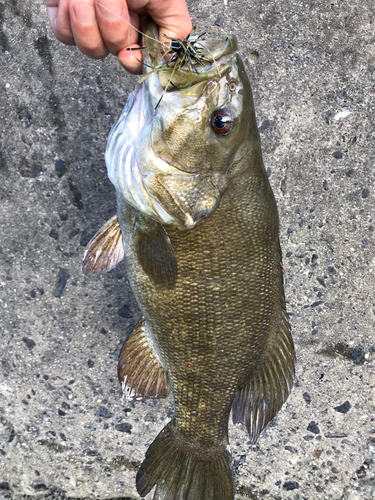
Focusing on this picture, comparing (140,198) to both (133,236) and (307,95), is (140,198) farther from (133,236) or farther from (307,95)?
(307,95)

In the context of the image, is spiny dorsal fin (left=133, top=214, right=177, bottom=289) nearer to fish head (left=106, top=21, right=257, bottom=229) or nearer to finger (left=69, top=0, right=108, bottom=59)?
fish head (left=106, top=21, right=257, bottom=229)

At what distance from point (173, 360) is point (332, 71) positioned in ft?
5.16

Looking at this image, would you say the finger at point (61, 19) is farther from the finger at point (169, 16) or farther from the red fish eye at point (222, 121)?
the red fish eye at point (222, 121)

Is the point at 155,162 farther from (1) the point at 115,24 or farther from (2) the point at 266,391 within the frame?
(2) the point at 266,391

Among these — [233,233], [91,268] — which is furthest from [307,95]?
[91,268]

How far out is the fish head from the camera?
120 cm

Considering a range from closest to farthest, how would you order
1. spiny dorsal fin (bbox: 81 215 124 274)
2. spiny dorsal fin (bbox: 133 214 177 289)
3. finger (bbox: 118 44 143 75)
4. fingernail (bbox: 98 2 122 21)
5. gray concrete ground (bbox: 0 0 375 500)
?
fingernail (bbox: 98 2 122 21), finger (bbox: 118 44 143 75), spiny dorsal fin (bbox: 133 214 177 289), spiny dorsal fin (bbox: 81 215 124 274), gray concrete ground (bbox: 0 0 375 500)

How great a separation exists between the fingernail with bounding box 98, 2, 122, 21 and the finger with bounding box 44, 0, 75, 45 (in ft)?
0.51

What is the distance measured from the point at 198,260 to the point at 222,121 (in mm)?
487

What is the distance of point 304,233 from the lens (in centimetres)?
205

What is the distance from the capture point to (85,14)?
1.20 metres

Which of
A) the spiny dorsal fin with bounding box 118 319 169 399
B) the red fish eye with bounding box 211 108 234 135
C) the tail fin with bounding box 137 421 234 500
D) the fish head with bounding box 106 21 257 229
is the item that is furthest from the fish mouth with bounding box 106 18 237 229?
the tail fin with bounding box 137 421 234 500

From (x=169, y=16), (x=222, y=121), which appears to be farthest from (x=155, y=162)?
(x=169, y=16)

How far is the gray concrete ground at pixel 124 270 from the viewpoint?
1882 millimetres
